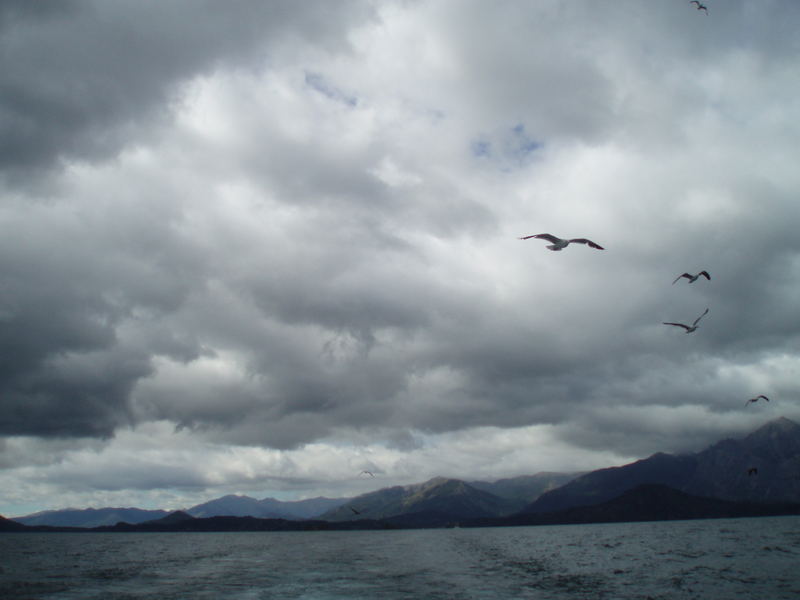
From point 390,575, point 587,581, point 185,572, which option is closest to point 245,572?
point 185,572

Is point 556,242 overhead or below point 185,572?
overhead

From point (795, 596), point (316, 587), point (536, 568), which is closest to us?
point (795, 596)

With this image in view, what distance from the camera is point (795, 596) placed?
1930 inches

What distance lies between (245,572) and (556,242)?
72.9 m

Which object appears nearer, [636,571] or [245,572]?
[636,571]

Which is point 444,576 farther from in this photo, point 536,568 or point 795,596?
point 795,596

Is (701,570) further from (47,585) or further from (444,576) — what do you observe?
(47,585)

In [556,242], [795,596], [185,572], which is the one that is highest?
[556,242]

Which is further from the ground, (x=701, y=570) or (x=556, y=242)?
(x=556, y=242)

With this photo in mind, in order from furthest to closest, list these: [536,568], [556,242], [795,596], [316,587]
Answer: [536,568], [316,587], [795,596], [556,242]

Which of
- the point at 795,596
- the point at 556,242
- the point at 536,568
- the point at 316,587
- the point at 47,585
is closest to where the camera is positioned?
the point at 556,242

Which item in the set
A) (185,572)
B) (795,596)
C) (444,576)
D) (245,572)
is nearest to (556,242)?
(795,596)

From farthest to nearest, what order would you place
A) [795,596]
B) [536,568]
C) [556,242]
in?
[536,568]
[795,596]
[556,242]

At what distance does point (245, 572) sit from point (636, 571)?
57675 mm
